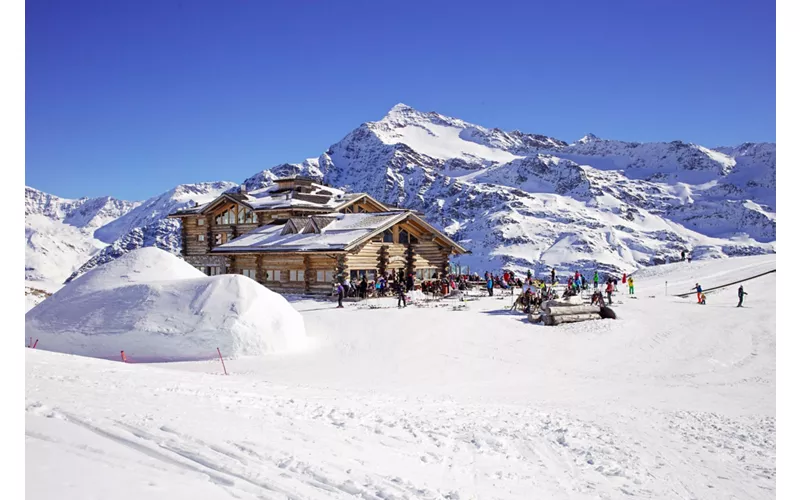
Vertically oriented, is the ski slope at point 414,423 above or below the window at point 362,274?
below

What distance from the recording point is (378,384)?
14.5 metres

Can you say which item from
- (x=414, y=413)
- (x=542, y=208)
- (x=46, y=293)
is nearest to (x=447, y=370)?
(x=414, y=413)

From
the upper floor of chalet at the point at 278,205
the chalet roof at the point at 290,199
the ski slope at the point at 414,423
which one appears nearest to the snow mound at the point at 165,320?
the ski slope at the point at 414,423

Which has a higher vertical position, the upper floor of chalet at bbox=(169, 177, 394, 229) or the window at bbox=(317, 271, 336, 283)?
the upper floor of chalet at bbox=(169, 177, 394, 229)

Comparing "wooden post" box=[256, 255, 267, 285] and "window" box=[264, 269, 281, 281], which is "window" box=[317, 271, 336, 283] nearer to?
"window" box=[264, 269, 281, 281]

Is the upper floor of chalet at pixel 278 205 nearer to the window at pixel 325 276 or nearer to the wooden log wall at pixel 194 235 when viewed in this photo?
the wooden log wall at pixel 194 235

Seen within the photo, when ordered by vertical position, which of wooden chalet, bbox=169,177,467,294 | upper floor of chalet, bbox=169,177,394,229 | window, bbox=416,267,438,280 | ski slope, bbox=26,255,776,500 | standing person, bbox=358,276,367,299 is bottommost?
ski slope, bbox=26,255,776,500

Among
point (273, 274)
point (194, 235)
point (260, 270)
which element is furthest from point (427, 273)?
point (194, 235)

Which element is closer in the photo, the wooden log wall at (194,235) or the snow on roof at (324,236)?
the snow on roof at (324,236)

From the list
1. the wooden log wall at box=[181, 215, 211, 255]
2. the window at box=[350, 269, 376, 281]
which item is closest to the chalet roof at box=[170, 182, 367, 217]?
the wooden log wall at box=[181, 215, 211, 255]

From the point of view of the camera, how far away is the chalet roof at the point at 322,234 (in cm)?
3114

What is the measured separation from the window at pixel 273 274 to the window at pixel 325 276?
304 centimetres

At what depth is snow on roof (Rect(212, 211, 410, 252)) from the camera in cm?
3119
